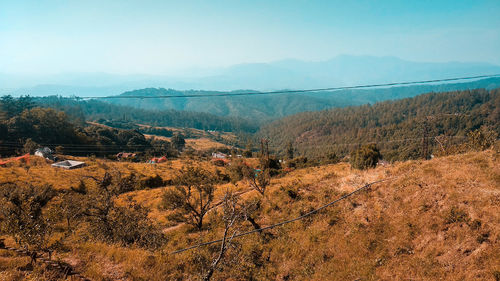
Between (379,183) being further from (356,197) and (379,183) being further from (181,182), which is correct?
(181,182)

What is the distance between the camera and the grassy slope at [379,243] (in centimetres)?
939

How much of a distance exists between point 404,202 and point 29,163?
62608 mm

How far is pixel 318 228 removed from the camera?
46.3 ft

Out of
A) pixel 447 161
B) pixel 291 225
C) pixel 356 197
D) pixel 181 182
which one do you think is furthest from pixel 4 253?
pixel 447 161

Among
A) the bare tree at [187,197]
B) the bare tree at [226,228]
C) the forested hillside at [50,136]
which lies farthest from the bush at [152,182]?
the forested hillside at [50,136]

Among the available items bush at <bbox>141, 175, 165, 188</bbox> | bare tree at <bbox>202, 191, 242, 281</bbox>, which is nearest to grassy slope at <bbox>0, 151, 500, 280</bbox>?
bare tree at <bbox>202, 191, 242, 281</bbox>

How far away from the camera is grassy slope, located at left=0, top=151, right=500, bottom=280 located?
30.8ft

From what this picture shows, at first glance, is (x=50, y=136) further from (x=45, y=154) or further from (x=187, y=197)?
(x=187, y=197)

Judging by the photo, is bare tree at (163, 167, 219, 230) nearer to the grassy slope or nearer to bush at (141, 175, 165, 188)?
the grassy slope

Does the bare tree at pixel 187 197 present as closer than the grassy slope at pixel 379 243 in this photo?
No

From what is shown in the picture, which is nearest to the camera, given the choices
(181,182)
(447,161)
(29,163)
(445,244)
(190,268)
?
(445,244)

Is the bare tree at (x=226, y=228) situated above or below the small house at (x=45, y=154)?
above

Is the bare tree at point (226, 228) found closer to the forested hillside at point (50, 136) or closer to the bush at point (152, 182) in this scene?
the bush at point (152, 182)

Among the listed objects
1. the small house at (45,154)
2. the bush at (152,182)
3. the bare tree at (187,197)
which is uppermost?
the bare tree at (187,197)
